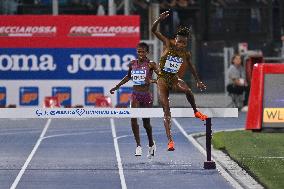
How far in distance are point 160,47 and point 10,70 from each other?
6.02 meters

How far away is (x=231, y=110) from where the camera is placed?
20.7 metres

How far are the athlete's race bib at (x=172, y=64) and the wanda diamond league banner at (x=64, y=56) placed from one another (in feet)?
48.0

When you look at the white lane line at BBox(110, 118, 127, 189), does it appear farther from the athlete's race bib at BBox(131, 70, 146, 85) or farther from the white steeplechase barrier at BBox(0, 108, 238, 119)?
the athlete's race bib at BBox(131, 70, 146, 85)

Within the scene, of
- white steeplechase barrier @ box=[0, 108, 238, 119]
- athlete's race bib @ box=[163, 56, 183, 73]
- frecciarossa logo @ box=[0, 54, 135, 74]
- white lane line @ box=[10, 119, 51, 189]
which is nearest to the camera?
white lane line @ box=[10, 119, 51, 189]

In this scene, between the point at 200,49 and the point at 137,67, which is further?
the point at 200,49

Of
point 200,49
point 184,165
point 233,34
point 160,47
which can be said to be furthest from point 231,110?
point 233,34

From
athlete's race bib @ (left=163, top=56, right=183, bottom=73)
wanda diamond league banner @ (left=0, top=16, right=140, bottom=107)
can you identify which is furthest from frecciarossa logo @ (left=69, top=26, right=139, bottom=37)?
athlete's race bib @ (left=163, top=56, right=183, bottom=73)

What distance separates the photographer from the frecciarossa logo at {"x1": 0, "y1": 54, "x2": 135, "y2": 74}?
35219 millimetres

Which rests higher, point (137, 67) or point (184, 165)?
point (137, 67)

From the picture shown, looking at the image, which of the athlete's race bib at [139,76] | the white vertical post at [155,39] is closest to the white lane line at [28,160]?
the athlete's race bib at [139,76]

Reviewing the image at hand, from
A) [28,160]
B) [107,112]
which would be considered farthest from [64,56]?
[107,112]

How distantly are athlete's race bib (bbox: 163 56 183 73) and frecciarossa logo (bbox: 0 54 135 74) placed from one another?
49.1ft

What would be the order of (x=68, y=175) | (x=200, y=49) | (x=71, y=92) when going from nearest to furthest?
(x=68, y=175), (x=71, y=92), (x=200, y=49)

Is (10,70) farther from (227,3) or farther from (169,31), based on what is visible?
(227,3)
